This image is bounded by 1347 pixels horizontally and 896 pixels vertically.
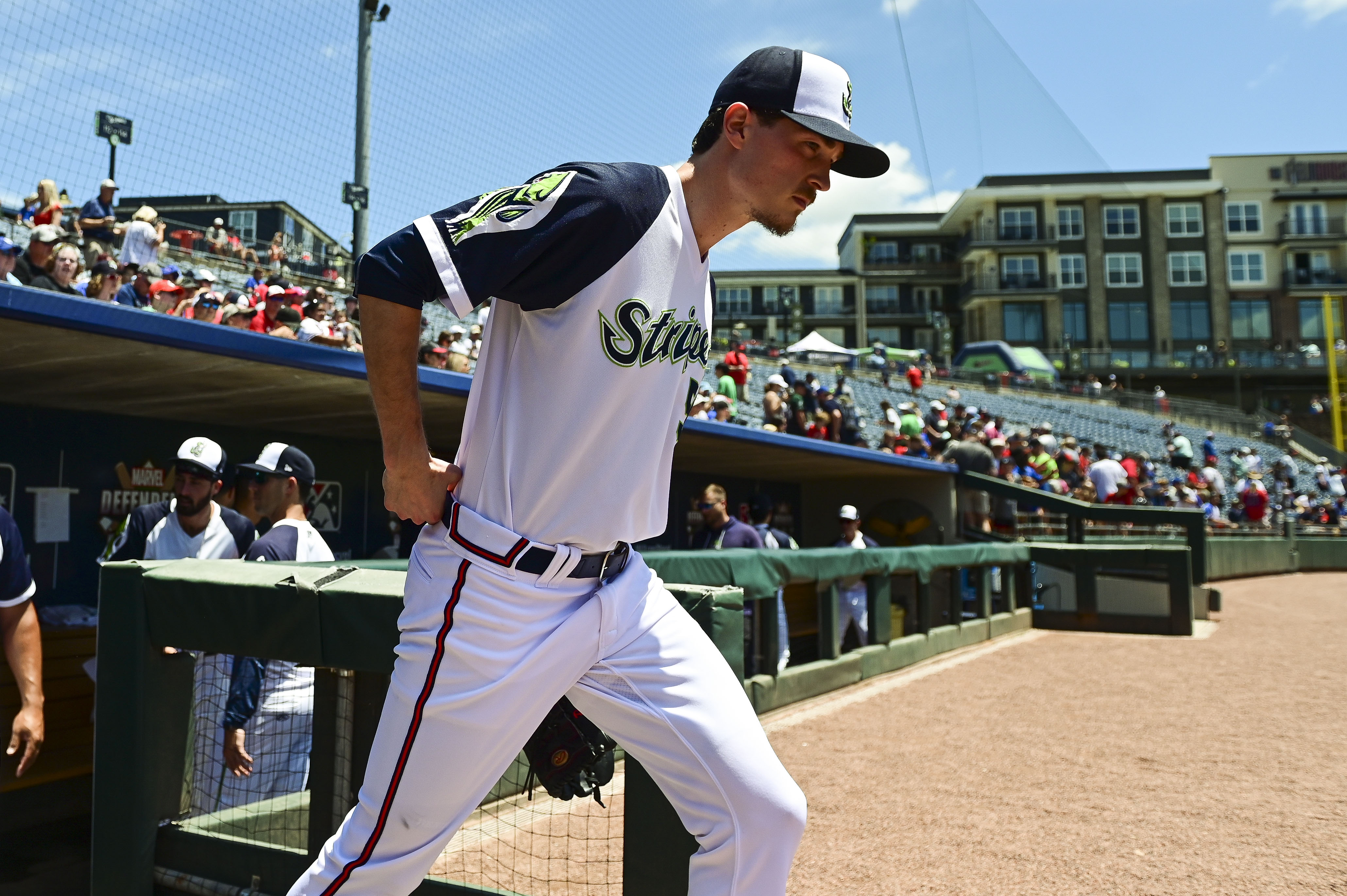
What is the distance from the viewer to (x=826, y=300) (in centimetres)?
6059

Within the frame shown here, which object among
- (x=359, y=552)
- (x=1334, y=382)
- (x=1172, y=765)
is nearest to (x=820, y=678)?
(x=1172, y=765)

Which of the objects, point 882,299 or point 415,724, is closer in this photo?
point 415,724

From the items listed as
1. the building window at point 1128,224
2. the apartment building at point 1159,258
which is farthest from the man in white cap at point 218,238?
the building window at point 1128,224

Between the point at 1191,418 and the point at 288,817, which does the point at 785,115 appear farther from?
the point at 1191,418

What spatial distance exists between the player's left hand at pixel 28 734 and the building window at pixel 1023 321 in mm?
56122

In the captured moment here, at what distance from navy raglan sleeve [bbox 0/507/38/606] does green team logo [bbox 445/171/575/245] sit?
2.13 metres

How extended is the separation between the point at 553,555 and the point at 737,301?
196ft

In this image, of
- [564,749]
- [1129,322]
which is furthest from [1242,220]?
[564,749]

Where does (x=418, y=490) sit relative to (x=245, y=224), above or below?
below

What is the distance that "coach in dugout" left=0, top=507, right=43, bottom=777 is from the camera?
9.89 ft

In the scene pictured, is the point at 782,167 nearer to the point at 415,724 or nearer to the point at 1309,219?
the point at 415,724

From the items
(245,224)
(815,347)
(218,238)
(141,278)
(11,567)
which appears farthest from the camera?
(815,347)

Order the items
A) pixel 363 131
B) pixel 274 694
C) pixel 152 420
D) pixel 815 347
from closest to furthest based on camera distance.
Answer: pixel 274 694, pixel 152 420, pixel 363 131, pixel 815 347

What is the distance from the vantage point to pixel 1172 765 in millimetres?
5367
